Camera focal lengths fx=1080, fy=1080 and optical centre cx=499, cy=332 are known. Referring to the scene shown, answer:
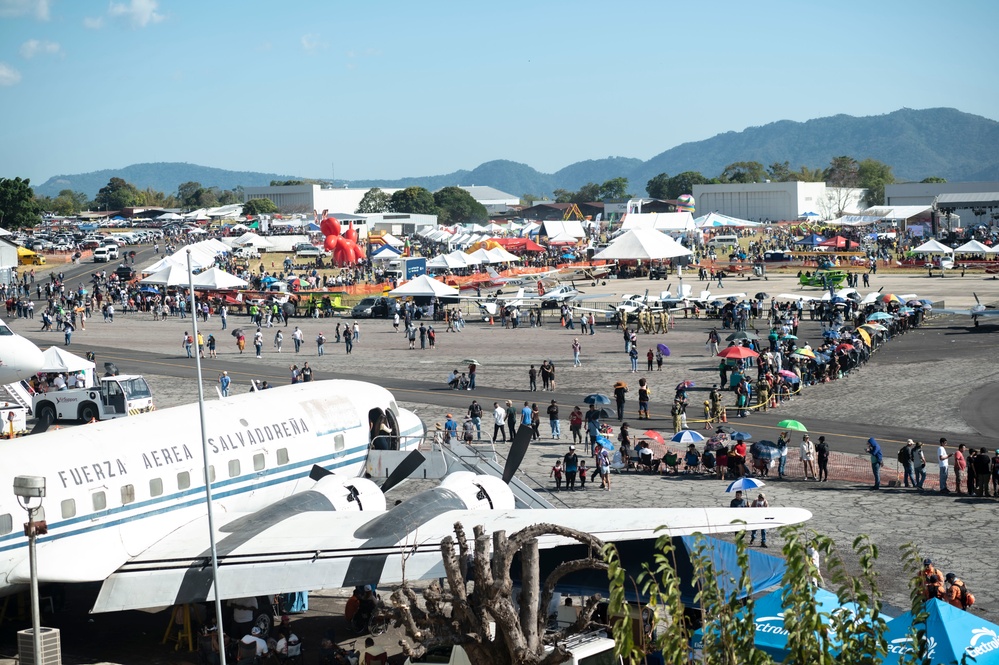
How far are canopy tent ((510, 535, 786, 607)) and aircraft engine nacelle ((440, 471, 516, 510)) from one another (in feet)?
5.16

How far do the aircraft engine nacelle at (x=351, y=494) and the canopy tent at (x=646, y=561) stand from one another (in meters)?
3.69

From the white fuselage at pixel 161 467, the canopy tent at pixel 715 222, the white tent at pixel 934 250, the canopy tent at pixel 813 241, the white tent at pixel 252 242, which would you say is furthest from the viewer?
the canopy tent at pixel 715 222

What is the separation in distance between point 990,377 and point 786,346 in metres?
9.16

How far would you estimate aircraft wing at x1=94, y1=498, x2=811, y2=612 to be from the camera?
16750 mm

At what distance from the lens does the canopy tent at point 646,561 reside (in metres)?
18.6

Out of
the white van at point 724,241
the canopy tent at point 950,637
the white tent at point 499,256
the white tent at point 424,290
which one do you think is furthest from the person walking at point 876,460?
the white van at point 724,241

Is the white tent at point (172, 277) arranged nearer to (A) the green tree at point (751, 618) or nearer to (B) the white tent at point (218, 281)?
(B) the white tent at point (218, 281)

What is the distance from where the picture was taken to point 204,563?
18.5 m

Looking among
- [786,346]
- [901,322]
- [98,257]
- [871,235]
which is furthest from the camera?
[871,235]

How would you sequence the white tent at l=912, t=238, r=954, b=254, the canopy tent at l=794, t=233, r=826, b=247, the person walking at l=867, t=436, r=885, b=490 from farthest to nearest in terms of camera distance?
1. the canopy tent at l=794, t=233, r=826, b=247
2. the white tent at l=912, t=238, r=954, b=254
3. the person walking at l=867, t=436, r=885, b=490

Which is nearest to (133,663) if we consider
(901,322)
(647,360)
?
(647,360)

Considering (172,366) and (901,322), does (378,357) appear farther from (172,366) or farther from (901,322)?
(901,322)

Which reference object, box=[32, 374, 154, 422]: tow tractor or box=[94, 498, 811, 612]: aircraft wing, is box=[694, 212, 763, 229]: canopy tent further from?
box=[94, 498, 811, 612]: aircraft wing

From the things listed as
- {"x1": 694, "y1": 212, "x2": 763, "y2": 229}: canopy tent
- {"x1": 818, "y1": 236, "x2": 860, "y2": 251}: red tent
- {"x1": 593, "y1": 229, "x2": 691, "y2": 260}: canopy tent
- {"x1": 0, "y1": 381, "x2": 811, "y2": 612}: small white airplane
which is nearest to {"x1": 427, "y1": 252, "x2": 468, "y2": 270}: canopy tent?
{"x1": 593, "y1": 229, "x2": 691, "y2": 260}: canopy tent
